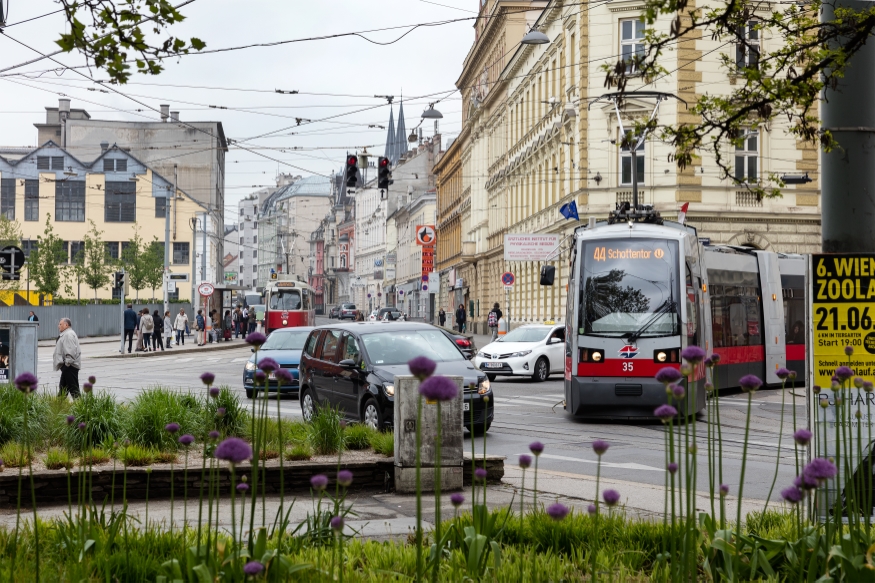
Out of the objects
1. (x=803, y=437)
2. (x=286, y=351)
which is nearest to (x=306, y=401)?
(x=286, y=351)

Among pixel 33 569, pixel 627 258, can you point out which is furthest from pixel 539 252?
pixel 33 569

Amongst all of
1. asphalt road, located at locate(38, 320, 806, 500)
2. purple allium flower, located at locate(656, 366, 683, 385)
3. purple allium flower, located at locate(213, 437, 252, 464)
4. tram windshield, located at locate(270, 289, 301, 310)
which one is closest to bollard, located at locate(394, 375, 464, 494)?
asphalt road, located at locate(38, 320, 806, 500)

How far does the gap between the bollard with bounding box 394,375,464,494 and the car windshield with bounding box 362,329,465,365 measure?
5860mm

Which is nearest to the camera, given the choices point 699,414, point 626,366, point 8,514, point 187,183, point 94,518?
point 94,518

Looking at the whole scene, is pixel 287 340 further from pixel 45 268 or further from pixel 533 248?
pixel 45 268

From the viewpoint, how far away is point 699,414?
67.7ft

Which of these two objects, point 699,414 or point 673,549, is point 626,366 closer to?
point 699,414

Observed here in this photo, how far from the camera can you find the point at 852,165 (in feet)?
22.4

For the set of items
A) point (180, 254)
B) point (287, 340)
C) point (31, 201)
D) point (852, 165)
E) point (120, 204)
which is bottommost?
point (287, 340)

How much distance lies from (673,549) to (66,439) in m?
7.93

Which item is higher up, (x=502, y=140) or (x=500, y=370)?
(x=502, y=140)

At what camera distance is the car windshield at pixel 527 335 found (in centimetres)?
3112

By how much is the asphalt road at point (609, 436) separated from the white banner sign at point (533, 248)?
15.0 meters

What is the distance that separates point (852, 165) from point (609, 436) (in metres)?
10.0
